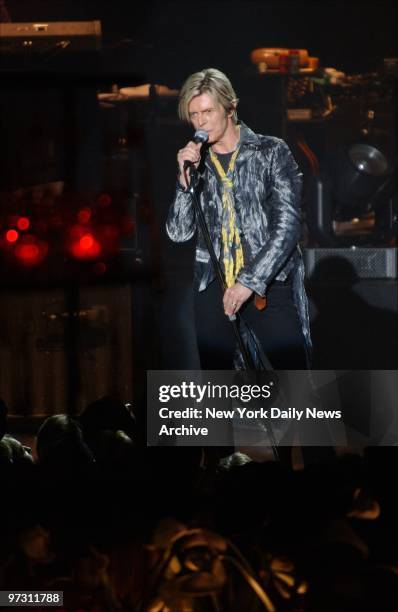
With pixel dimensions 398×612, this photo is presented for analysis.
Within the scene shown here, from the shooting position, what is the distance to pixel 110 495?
1.53 metres

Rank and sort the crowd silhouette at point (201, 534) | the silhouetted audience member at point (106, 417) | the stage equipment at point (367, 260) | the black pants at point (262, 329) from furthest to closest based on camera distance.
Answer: the stage equipment at point (367, 260) → the black pants at point (262, 329) → the silhouetted audience member at point (106, 417) → the crowd silhouette at point (201, 534)

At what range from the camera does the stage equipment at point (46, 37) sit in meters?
3.26

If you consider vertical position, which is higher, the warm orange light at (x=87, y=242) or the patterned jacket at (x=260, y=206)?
the patterned jacket at (x=260, y=206)

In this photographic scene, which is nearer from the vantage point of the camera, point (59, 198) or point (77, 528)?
point (77, 528)

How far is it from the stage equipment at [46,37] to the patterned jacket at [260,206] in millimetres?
1237

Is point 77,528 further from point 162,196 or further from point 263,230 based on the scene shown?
point 162,196

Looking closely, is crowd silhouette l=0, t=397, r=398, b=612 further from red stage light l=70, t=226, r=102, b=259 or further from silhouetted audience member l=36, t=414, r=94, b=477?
red stage light l=70, t=226, r=102, b=259

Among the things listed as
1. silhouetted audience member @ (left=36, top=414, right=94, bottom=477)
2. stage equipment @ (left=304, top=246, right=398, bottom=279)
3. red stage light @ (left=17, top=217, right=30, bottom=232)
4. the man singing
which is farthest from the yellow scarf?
stage equipment @ (left=304, top=246, right=398, bottom=279)

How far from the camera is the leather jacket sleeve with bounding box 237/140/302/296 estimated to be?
2.25 meters

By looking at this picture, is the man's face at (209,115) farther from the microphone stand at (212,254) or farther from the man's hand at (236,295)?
the man's hand at (236,295)

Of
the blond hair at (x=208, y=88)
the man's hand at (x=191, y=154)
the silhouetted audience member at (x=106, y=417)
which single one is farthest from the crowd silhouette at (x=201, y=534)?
the blond hair at (x=208, y=88)

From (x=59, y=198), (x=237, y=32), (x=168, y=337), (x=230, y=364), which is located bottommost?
(x=168, y=337)

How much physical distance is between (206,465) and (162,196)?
2705mm

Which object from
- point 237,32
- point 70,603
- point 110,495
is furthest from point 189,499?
point 237,32
